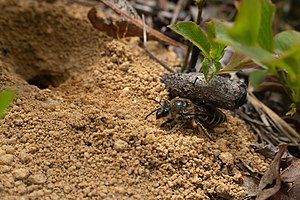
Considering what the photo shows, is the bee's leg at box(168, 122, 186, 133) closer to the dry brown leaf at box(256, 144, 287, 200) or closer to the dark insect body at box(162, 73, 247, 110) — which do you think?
the dark insect body at box(162, 73, 247, 110)

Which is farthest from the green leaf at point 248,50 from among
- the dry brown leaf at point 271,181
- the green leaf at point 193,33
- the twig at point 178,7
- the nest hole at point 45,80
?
the twig at point 178,7

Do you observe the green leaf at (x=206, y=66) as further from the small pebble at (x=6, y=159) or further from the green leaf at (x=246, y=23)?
the small pebble at (x=6, y=159)

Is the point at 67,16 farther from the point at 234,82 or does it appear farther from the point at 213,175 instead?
the point at 213,175

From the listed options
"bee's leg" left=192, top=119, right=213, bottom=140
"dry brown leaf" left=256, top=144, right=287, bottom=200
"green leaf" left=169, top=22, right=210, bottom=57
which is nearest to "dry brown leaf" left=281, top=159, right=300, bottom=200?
"dry brown leaf" left=256, top=144, right=287, bottom=200

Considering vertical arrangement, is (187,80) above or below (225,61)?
above

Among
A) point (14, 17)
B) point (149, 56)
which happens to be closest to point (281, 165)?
point (149, 56)

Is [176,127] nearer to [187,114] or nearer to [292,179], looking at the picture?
[187,114]
